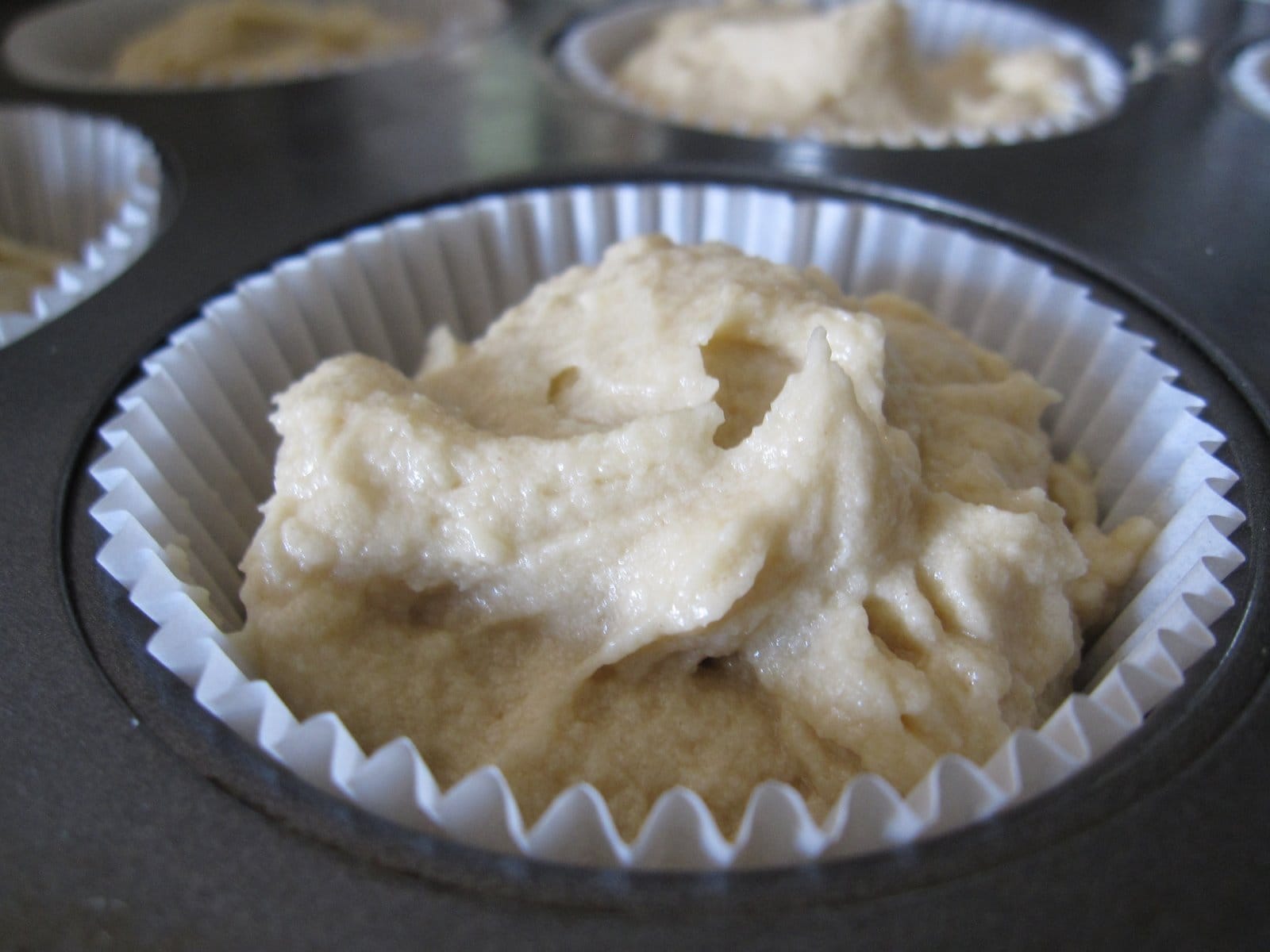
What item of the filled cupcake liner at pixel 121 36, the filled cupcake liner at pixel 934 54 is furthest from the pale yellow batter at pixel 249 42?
the filled cupcake liner at pixel 934 54

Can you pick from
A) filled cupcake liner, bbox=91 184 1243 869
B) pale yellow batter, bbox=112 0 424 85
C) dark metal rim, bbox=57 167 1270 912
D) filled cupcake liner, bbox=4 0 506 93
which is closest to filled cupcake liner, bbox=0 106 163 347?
filled cupcake liner, bbox=4 0 506 93

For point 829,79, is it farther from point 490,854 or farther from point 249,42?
point 490,854

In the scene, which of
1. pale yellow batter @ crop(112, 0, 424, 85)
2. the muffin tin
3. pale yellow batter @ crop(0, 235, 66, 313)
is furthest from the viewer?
pale yellow batter @ crop(112, 0, 424, 85)

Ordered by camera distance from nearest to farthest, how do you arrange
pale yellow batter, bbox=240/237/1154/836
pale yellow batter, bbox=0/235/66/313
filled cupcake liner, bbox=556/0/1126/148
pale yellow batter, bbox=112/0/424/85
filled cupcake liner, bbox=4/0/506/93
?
pale yellow batter, bbox=240/237/1154/836 < pale yellow batter, bbox=0/235/66/313 < filled cupcake liner, bbox=556/0/1126/148 < filled cupcake liner, bbox=4/0/506/93 < pale yellow batter, bbox=112/0/424/85

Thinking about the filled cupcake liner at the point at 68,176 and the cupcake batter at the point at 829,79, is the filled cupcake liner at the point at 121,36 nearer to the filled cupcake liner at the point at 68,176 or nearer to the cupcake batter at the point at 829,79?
the filled cupcake liner at the point at 68,176

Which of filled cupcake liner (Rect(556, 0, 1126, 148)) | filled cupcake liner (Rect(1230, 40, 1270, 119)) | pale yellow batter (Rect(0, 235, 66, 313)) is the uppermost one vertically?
filled cupcake liner (Rect(1230, 40, 1270, 119))

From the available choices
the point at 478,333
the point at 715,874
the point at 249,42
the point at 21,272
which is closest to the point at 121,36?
the point at 249,42

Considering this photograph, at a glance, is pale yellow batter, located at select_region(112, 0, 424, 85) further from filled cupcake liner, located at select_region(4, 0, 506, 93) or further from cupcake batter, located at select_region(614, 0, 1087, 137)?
cupcake batter, located at select_region(614, 0, 1087, 137)
